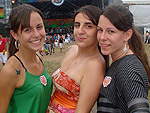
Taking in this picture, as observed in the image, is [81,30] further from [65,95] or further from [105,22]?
[65,95]

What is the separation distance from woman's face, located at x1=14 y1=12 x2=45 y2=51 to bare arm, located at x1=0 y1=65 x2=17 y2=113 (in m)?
0.34

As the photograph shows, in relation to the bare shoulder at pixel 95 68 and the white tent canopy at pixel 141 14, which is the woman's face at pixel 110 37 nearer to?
the bare shoulder at pixel 95 68

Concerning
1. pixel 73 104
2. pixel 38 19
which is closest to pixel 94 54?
pixel 73 104

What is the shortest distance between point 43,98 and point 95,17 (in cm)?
110

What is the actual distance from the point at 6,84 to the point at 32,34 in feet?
1.92

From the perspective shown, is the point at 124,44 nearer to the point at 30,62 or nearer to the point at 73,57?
the point at 73,57

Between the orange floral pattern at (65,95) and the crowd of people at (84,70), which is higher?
the crowd of people at (84,70)

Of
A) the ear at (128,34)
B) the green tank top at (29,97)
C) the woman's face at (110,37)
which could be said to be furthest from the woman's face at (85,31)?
the green tank top at (29,97)

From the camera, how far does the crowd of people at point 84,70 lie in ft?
4.90

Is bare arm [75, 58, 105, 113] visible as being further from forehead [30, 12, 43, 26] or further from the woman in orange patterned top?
forehead [30, 12, 43, 26]

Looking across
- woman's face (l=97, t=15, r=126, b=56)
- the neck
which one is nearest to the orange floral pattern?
the neck

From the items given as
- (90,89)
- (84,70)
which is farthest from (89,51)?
(90,89)

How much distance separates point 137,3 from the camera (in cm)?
2098

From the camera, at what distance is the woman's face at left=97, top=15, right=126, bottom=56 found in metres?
1.60
